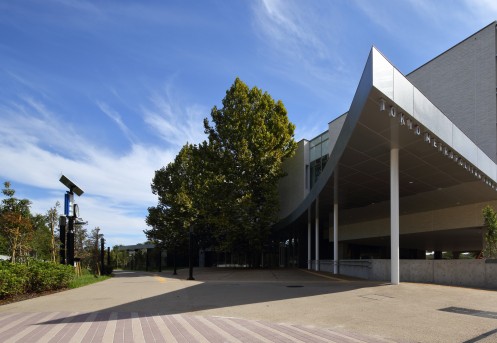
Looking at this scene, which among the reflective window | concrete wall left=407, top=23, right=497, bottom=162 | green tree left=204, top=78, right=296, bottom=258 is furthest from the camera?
the reflective window

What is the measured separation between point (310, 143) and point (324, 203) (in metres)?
8.93

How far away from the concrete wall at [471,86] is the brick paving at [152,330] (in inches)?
833

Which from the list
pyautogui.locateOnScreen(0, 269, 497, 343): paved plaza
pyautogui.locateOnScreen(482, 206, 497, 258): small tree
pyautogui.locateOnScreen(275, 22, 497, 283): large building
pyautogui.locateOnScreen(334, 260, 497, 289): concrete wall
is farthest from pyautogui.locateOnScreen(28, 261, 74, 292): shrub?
pyautogui.locateOnScreen(482, 206, 497, 258): small tree

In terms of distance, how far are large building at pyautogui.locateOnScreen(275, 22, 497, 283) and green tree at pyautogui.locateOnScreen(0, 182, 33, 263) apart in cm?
1597

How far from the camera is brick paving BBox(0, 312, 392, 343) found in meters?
A: 7.25

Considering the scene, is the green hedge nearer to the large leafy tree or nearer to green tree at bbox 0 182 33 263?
green tree at bbox 0 182 33 263

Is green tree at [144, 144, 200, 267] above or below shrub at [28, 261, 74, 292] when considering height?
above

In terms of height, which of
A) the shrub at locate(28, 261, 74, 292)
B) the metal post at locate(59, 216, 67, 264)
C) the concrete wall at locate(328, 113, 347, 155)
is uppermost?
the concrete wall at locate(328, 113, 347, 155)

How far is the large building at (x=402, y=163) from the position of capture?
13594mm

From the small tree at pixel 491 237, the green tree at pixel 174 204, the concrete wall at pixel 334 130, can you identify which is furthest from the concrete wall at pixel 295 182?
the small tree at pixel 491 237

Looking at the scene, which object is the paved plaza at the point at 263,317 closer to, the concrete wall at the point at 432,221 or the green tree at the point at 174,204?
the concrete wall at the point at 432,221

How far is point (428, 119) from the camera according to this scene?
14.0 meters

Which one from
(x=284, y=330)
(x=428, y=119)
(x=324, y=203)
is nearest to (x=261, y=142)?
(x=324, y=203)

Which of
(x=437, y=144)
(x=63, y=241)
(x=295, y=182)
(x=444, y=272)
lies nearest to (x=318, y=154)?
(x=295, y=182)
